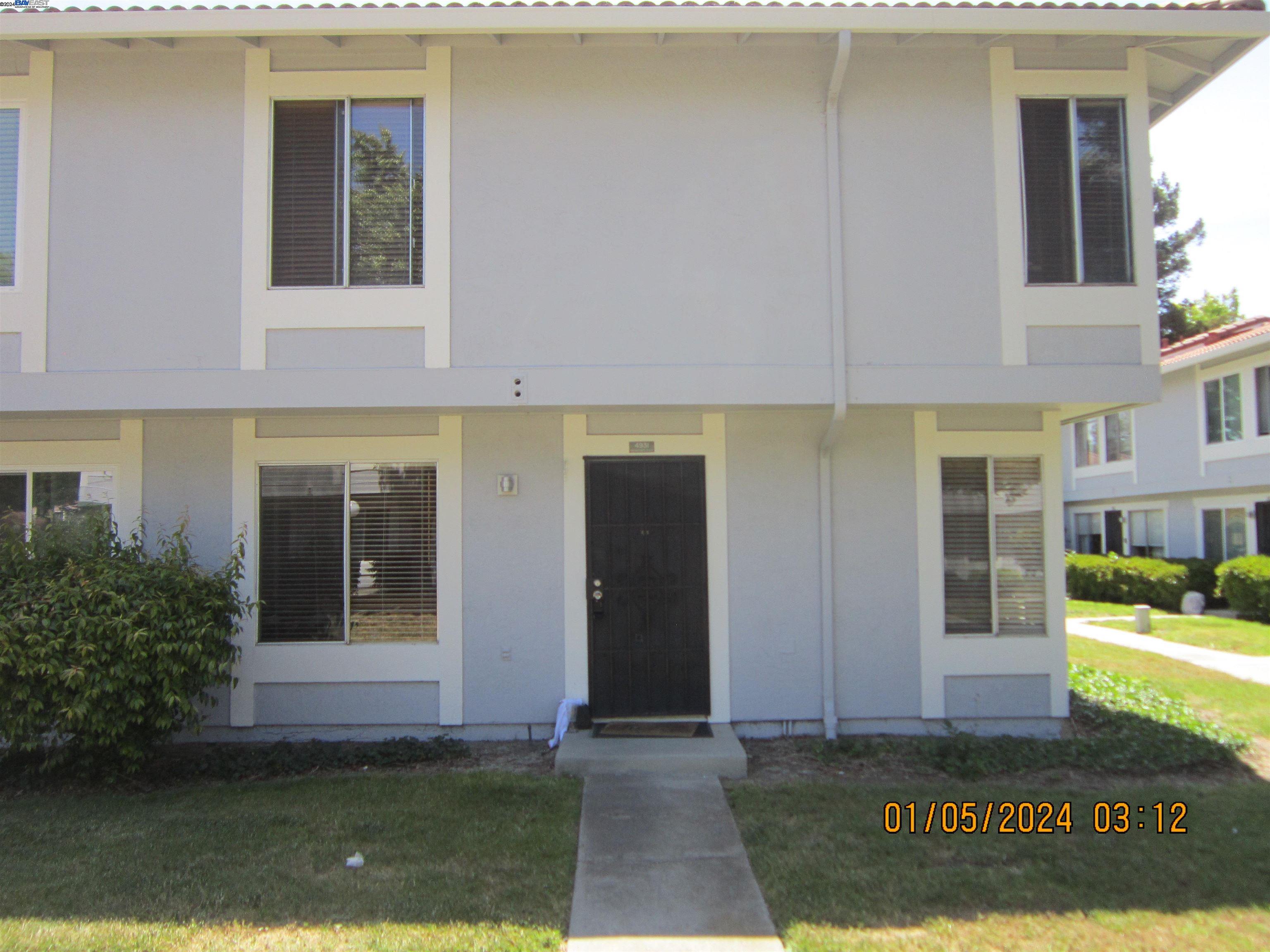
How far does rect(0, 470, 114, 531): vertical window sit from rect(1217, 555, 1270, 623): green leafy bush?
16584mm

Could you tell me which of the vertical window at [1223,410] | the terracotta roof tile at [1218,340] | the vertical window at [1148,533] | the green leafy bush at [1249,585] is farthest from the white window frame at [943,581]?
the vertical window at [1148,533]

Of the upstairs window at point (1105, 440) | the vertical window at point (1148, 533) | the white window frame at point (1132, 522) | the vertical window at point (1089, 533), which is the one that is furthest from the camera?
the vertical window at point (1089, 533)

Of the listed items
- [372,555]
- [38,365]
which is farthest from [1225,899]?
Result: [38,365]

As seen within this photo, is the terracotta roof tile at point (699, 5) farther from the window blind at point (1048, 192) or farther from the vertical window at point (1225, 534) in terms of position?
the vertical window at point (1225, 534)

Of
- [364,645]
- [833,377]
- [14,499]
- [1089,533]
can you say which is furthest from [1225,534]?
[14,499]

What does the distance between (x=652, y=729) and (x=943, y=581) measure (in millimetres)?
2743

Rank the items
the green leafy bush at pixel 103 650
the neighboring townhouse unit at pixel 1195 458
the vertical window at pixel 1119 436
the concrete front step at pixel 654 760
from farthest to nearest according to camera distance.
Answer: the vertical window at pixel 1119 436, the neighboring townhouse unit at pixel 1195 458, the concrete front step at pixel 654 760, the green leafy bush at pixel 103 650

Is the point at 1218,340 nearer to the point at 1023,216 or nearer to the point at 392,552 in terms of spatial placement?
the point at 1023,216

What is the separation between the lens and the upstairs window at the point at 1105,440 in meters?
21.1

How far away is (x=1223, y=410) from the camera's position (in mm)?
17500

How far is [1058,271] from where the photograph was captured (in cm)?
744

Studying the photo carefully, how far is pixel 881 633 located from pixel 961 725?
101 cm

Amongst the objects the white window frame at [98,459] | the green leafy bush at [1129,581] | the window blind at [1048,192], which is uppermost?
the window blind at [1048,192]

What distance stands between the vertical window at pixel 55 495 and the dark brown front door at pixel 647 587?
410 centimetres
